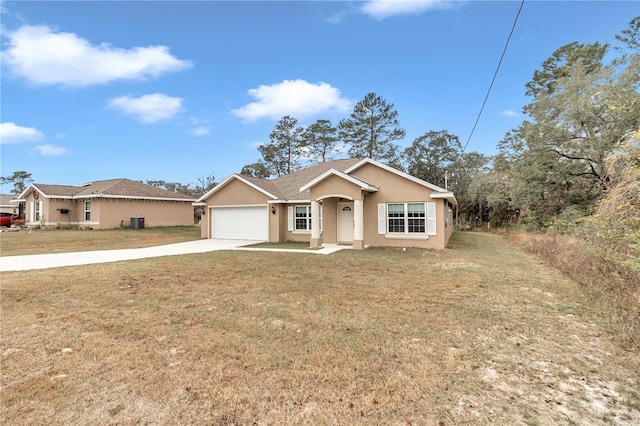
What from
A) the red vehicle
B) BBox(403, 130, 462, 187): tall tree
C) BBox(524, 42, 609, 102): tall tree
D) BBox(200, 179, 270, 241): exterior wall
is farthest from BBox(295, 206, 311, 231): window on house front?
the red vehicle

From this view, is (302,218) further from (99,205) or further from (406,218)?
(99,205)

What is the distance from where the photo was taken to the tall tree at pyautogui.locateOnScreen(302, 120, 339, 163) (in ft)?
114

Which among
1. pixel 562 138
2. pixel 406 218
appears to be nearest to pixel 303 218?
pixel 406 218

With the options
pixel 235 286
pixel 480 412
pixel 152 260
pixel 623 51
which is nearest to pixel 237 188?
pixel 152 260

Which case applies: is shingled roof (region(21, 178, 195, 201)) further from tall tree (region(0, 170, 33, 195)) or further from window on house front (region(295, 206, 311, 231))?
tall tree (region(0, 170, 33, 195))

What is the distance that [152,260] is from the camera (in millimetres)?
10000

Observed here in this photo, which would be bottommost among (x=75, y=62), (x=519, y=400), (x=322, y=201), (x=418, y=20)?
(x=519, y=400)

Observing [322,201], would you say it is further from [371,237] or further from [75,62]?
[75,62]

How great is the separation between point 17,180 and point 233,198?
2383 inches

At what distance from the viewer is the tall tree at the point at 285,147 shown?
120ft

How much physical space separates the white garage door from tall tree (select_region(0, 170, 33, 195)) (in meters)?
57.7

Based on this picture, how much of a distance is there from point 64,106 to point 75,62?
26.3 feet

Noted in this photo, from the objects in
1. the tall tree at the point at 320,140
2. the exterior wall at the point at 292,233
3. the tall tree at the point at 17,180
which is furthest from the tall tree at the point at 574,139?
the tall tree at the point at 17,180

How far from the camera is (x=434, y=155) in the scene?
3550 centimetres
